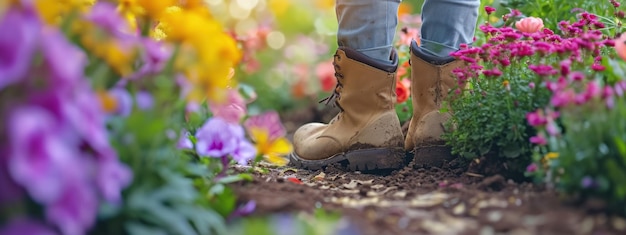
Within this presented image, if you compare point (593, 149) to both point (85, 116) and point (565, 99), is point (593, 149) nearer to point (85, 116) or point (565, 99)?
point (565, 99)

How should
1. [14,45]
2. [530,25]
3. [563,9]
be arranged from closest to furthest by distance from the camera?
[14,45] < [530,25] < [563,9]

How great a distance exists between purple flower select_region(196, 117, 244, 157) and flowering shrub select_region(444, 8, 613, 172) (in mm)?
784

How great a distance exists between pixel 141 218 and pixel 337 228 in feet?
1.27

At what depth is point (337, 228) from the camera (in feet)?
4.76

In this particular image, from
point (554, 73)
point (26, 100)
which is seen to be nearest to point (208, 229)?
point (26, 100)

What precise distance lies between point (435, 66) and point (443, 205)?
0.89 m

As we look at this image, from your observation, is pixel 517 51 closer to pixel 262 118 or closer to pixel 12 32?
pixel 262 118

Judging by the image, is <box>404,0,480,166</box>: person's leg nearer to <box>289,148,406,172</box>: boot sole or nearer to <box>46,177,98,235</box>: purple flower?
<box>289,148,406,172</box>: boot sole

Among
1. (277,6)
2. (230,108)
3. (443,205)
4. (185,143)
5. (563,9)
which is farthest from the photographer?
(277,6)

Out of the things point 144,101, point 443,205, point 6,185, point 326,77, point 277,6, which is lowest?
point 443,205

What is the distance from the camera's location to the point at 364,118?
269cm

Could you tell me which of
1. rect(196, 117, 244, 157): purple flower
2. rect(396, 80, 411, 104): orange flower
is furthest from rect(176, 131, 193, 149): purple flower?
rect(396, 80, 411, 104): orange flower

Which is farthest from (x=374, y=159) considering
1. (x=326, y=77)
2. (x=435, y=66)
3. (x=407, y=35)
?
(x=326, y=77)

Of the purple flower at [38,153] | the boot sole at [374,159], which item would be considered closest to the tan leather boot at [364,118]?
the boot sole at [374,159]
